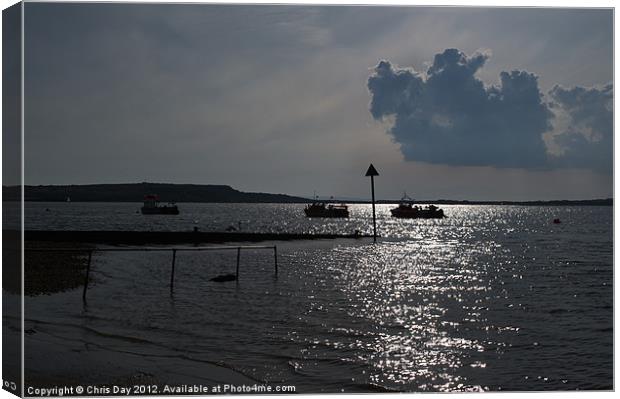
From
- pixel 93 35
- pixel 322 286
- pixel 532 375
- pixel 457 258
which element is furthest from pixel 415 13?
pixel 457 258

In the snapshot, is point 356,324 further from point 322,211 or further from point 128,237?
point 322,211

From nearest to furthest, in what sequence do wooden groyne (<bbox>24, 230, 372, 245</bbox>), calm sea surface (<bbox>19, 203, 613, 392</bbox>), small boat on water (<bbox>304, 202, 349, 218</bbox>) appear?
1. calm sea surface (<bbox>19, 203, 613, 392</bbox>)
2. wooden groyne (<bbox>24, 230, 372, 245</bbox>)
3. small boat on water (<bbox>304, 202, 349, 218</bbox>)

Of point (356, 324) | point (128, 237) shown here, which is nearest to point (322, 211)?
point (128, 237)

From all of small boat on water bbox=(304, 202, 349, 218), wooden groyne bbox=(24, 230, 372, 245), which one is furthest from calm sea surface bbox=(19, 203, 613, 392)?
small boat on water bbox=(304, 202, 349, 218)

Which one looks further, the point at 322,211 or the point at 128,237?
the point at 322,211

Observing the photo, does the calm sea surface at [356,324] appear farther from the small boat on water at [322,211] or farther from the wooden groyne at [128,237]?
→ the small boat on water at [322,211]

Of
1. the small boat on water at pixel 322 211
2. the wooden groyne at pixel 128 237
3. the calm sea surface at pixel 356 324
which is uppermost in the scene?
the small boat on water at pixel 322 211

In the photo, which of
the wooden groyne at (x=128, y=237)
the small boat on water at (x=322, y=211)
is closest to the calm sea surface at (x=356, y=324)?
the wooden groyne at (x=128, y=237)

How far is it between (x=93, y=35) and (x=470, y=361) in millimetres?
8918

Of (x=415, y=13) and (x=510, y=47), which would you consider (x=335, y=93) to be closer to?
(x=415, y=13)

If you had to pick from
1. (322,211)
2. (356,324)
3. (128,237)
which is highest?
(322,211)

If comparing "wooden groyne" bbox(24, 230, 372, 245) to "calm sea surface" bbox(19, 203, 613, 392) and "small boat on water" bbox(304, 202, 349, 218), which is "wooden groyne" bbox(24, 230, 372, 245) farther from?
"small boat on water" bbox(304, 202, 349, 218)

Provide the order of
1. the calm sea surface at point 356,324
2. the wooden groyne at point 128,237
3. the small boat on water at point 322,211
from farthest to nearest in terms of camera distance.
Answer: the small boat on water at point 322,211, the wooden groyne at point 128,237, the calm sea surface at point 356,324

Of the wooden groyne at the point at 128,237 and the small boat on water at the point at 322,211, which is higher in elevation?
the small boat on water at the point at 322,211
